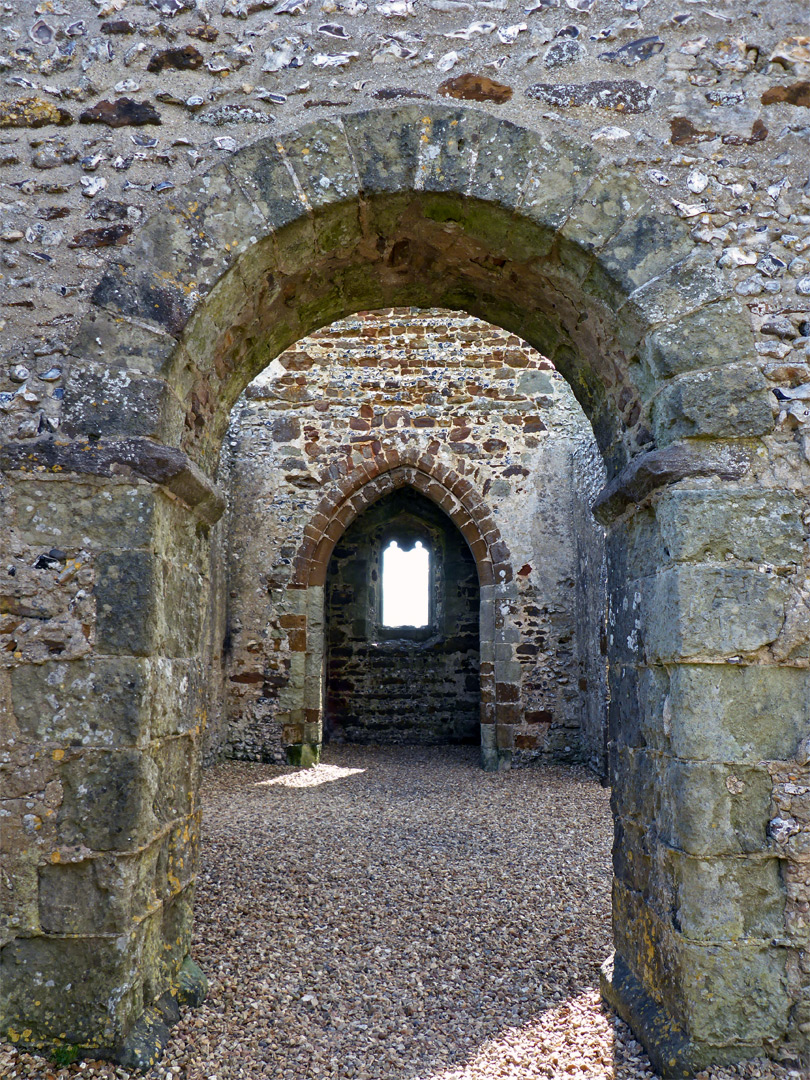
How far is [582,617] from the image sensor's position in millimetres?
7770

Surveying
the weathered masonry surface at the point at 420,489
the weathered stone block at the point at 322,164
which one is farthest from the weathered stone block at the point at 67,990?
the weathered masonry surface at the point at 420,489

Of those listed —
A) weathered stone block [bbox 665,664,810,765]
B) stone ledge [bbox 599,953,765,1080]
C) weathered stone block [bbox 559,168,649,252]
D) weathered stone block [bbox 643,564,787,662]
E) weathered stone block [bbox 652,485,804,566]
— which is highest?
weathered stone block [bbox 559,168,649,252]

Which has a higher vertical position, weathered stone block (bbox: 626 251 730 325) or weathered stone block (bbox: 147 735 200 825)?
weathered stone block (bbox: 626 251 730 325)

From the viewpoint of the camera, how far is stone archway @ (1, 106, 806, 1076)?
82.6 inches

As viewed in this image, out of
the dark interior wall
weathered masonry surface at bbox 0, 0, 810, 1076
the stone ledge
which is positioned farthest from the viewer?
the dark interior wall

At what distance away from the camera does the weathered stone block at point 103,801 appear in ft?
7.07

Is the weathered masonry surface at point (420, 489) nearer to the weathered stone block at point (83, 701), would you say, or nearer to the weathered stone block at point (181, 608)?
the weathered stone block at point (181, 608)

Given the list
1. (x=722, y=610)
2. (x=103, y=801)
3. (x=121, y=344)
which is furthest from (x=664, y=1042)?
(x=121, y=344)

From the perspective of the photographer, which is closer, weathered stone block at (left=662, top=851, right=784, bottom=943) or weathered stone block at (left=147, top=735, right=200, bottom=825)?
weathered stone block at (left=662, top=851, right=784, bottom=943)

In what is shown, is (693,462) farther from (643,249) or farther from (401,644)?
(401,644)

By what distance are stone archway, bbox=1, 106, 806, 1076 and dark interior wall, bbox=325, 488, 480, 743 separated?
7279 mm

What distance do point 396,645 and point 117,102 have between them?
8036 millimetres

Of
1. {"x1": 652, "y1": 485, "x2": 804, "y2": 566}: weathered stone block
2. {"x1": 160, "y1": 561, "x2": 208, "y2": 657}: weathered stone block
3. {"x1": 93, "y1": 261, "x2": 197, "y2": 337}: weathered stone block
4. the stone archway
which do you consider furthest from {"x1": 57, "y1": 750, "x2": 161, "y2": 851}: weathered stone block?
{"x1": 652, "y1": 485, "x2": 804, "y2": 566}: weathered stone block

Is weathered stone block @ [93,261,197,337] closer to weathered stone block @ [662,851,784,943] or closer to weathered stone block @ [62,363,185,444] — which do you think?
weathered stone block @ [62,363,185,444]
